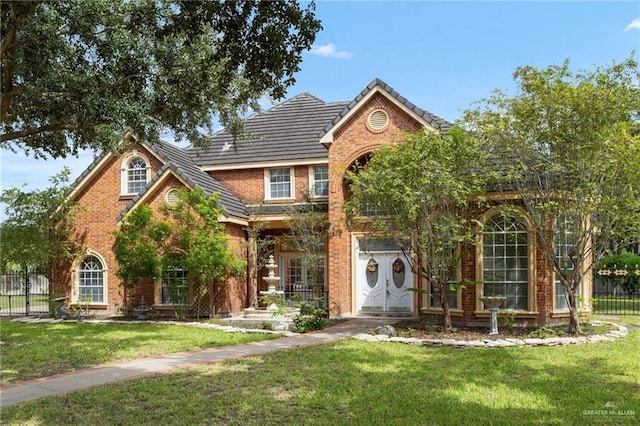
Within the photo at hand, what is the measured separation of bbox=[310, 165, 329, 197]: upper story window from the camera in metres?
20.9

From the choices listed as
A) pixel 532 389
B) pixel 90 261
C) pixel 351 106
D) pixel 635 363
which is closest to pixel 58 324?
pixel 90 261

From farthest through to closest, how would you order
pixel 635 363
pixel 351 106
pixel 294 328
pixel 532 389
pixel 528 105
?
pixel 351 106 → pixel 294 328 → pixel 528 105 → pixel 635 363 → pixel 532 389

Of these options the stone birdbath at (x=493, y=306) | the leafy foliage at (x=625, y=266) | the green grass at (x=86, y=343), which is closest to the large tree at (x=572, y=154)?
the stone birdbath at (x=493, y=306)

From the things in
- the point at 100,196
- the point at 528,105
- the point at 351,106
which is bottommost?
the point at 100,196

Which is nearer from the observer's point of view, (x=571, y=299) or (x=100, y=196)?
(x=571, y=299)

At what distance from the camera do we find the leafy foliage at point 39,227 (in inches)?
776

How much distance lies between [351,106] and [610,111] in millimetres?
8048

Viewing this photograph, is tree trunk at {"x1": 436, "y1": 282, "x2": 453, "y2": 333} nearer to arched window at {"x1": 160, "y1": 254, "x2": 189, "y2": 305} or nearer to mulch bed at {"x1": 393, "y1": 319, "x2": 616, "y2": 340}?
mulch bed at {"x1": 393, "y1": 319, "x2": 616, "y2": 340}

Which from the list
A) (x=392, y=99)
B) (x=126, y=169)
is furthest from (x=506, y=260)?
(x=126, y=169)

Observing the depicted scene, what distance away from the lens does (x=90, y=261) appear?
853 inches

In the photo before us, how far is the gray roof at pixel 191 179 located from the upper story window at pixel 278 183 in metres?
1.30

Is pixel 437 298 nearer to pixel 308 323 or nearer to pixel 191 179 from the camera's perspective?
pixel 308 323

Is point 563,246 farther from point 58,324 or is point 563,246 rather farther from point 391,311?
point 58,324

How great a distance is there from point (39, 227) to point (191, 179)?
6570 millimetres
